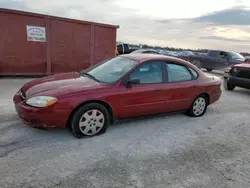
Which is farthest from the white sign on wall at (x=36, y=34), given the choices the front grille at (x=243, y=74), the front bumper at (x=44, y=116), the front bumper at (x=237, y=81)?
the front grille at (x=243, y=74)

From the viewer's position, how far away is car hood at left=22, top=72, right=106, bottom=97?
354 centimetres

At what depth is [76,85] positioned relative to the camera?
3.75 m

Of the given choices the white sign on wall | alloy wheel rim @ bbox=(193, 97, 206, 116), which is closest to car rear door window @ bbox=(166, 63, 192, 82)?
alloy wheel rim @ bbox=(193, 97, 206, 116)

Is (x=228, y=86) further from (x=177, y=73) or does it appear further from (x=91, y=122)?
(x=91, y=122)

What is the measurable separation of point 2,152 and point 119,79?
217 centimetres

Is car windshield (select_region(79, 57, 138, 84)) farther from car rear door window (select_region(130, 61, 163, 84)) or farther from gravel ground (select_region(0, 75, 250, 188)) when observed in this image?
gravel ground (select_region(0, 75, 250, 188))

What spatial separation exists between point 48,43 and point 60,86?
5.53m

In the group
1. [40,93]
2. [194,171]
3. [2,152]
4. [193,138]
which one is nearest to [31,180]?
[2,152]

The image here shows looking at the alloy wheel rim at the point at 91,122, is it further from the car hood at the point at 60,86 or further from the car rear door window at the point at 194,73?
the car rear door window at the point at 194,73

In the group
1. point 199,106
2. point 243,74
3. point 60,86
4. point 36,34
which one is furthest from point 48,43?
point 243,74

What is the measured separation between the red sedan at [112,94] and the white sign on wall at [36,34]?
Result: 479cm

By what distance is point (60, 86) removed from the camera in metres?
3.71

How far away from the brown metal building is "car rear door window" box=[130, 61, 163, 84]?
18.4 ft

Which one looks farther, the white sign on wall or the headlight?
the white sign on wall
